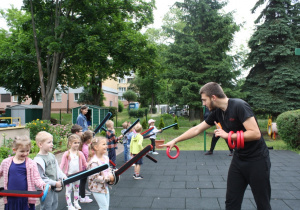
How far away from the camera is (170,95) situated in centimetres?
2103

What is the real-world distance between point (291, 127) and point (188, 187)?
7.26 m

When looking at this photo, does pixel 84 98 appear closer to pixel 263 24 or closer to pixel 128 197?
pixel 263 24

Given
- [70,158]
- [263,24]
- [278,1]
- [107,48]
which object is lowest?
[70,158]

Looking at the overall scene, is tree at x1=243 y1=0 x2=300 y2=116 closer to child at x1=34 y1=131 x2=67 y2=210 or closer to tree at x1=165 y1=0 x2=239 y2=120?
tree at x1=165 y1=0 x2=239 y2=120

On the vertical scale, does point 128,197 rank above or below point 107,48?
below

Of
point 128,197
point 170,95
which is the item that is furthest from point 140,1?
point 128,197

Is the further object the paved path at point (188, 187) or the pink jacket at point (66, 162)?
the paved path at point (188, 187)

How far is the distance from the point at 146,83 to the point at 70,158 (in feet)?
126

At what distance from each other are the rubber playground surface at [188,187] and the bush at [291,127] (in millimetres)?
2569

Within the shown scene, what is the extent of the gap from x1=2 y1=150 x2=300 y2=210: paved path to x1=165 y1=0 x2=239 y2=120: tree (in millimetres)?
11232

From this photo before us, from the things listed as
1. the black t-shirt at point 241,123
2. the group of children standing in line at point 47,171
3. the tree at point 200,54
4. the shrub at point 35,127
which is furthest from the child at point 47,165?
the tree at point 200,54

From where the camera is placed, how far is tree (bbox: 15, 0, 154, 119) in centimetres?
1686

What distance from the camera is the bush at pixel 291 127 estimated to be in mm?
11164

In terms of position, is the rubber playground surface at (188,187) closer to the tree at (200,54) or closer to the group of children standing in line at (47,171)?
the group of children standing in line at (47,171)
